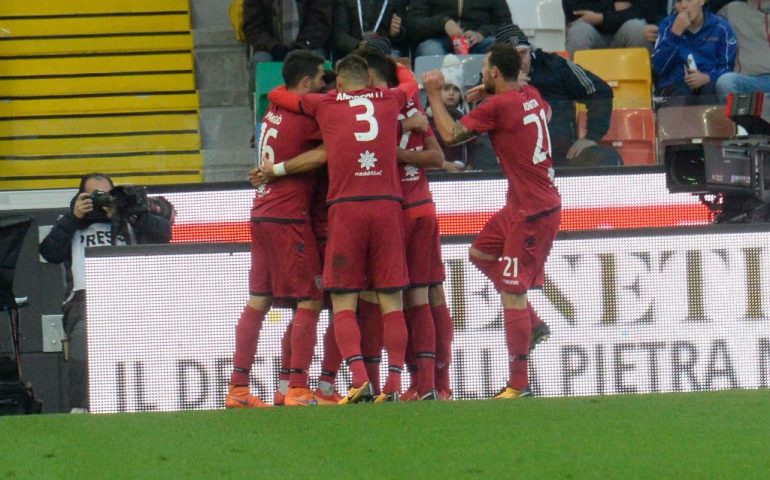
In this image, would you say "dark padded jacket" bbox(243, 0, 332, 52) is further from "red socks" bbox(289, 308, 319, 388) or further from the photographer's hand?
"red socks" bbox(289, 308, 319, 388)

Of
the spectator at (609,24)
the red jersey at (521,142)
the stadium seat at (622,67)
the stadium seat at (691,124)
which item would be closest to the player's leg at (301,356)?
the red jersey at (521,142)

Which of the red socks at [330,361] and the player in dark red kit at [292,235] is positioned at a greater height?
the player in dark red kit at [292,235]

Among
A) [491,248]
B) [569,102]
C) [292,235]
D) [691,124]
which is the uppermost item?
[569,102]

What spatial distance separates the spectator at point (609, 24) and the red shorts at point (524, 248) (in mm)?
4779

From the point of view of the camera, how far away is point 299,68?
24.5 feet

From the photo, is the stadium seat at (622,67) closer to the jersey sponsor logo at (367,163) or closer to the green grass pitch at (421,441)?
the jersey sponsor logo at (367,163)

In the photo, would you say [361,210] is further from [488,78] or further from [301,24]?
[301,24]

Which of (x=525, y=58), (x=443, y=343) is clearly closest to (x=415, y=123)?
(x=443, y=343)

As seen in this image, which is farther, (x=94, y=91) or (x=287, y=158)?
(x=94, y=91)

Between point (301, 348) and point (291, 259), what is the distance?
45 cm

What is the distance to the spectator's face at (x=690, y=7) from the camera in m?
11.2

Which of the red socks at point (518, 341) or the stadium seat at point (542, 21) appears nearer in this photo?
the red socks at point (518, 341)

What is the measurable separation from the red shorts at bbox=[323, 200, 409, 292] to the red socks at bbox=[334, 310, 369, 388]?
0.46 ft

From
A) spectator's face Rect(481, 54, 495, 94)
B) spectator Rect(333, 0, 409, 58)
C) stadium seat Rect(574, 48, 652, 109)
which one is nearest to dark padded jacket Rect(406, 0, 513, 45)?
spectator Rect(333, 0, 409, 58)
